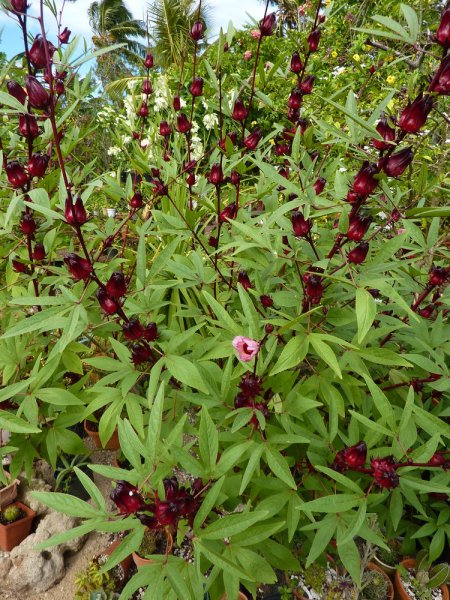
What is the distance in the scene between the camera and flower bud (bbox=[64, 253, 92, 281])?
28.5 inches

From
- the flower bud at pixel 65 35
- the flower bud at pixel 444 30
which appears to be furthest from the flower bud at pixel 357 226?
the flower bud at pixel 65 35

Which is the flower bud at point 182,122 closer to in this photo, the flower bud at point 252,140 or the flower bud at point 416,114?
the flower bud at point 252,140

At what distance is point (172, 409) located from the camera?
1.02 metres

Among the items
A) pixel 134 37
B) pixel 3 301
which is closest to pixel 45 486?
pixel 3 301

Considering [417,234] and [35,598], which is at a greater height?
[417,234]

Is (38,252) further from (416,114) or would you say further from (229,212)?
(416,114)

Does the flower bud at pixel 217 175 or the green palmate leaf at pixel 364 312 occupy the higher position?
the flower bud at pixel 217 175

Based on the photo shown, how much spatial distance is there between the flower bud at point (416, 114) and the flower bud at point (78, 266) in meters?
0.55

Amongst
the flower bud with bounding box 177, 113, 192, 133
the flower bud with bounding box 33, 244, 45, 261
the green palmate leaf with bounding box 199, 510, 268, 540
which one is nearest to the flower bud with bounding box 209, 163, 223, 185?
the flower bud with bounding box 177, 113, 192, 133

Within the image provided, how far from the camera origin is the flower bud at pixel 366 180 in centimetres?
64

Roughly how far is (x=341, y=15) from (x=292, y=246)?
3868 mm

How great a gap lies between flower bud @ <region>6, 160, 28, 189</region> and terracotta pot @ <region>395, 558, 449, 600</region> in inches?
54.8

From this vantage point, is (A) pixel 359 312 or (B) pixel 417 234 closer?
(A) pixel 359 312

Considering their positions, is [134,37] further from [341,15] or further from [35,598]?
[35,598]
